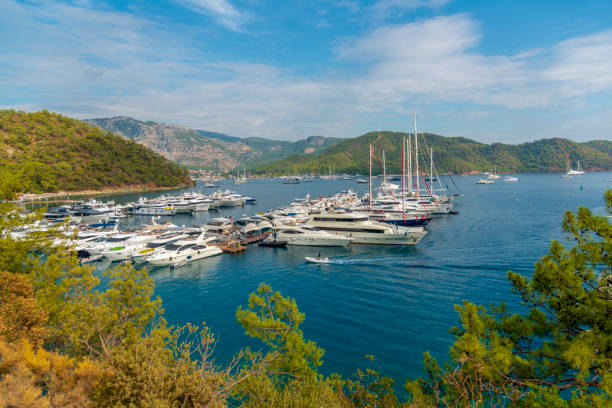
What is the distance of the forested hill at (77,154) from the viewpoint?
12812 cm

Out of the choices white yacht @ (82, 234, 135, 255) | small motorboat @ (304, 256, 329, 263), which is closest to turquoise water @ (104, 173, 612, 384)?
small motorboat @ (304, 256, 329, 263)

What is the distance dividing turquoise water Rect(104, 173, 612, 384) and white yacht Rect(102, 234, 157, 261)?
22.4 ft

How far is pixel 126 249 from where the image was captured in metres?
43.3

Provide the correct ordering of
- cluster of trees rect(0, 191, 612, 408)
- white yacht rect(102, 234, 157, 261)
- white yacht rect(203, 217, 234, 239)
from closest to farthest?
cluster of trees rect(0, 191, 612, 408) < white yacht rect(102, 234, 157, 261) < white yacht rect(203, 217, 234, 239)

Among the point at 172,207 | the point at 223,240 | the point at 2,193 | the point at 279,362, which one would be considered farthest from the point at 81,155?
the point at 279,362

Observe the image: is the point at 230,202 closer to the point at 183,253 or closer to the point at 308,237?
the point at 308,237

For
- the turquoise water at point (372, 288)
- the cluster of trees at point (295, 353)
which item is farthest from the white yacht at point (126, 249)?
the cluster of trees at point (295, 353)

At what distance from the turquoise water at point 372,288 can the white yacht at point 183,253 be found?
4.61ft

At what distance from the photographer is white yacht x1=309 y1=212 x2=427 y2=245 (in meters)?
46.0

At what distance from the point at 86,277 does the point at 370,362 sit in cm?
1702

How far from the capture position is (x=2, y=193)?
54.9ft

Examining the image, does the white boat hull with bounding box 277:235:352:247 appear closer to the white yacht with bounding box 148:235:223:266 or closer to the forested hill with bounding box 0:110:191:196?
the white yacht with bounding box 148:235:223:266

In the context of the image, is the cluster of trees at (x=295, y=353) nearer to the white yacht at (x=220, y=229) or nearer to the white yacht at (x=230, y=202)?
the white yacht at (x=220, y=229)

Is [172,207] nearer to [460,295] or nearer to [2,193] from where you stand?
[2,193]
